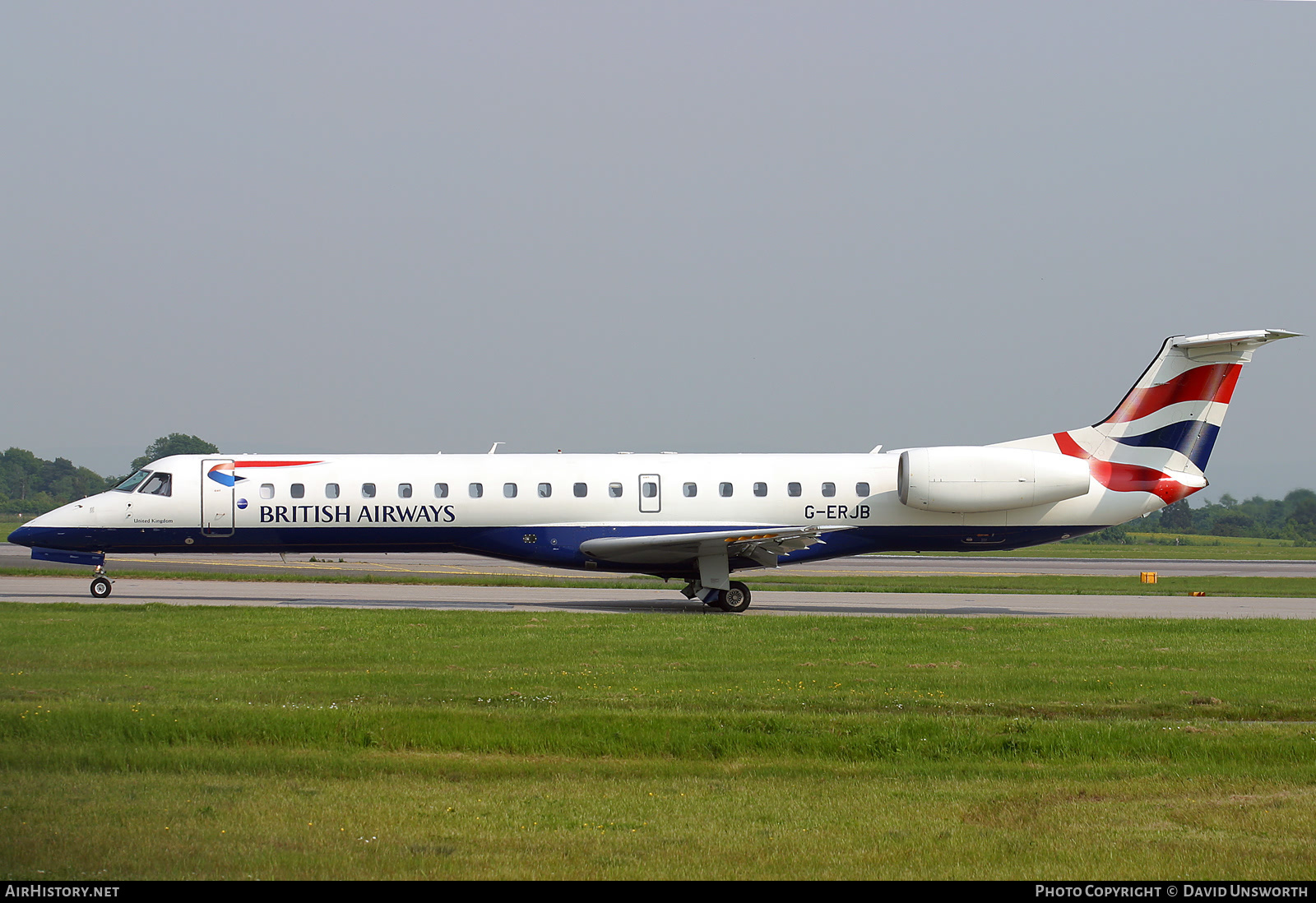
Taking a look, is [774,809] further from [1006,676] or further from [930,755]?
[1006,676]

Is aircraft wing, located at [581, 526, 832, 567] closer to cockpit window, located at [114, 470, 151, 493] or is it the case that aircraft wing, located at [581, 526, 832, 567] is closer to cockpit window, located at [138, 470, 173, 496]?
cockpit window, located at [138, 470, 173, 496]

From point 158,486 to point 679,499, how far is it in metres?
11.6

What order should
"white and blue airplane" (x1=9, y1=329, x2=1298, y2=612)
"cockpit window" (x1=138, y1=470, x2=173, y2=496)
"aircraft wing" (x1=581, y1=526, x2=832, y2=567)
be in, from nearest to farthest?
"aircraft wing" (x1=581, y1=526, x2=832, y2=567) < "white and blue airplane" (x1=9, y1=329, x2=1298, y2=612) < "cockpit window" (x1=138, y1=470, x2=173, y2=496)

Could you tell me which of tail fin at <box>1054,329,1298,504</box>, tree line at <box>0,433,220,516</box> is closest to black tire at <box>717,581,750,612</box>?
tail fin at <box>1054,329,1298,504</box>

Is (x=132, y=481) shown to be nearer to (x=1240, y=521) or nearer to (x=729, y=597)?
(x=729, y=597)

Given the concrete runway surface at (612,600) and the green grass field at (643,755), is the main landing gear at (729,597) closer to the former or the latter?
the concrete runway surface at (612,600)

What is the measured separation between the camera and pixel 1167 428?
26.5m

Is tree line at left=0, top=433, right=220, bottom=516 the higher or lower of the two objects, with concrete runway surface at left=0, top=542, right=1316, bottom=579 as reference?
higher

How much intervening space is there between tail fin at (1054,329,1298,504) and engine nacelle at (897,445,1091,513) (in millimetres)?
1142

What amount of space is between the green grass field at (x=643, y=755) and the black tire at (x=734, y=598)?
20.8ft

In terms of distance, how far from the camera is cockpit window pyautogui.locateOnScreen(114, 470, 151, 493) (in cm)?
2644

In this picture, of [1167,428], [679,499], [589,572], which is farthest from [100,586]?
[1167,428]
